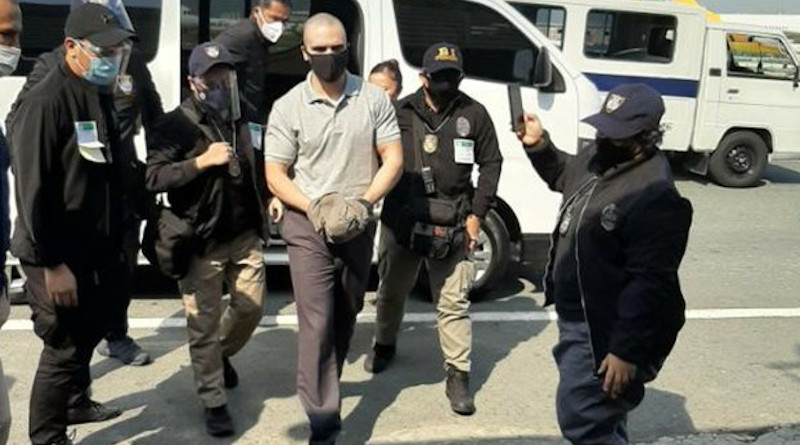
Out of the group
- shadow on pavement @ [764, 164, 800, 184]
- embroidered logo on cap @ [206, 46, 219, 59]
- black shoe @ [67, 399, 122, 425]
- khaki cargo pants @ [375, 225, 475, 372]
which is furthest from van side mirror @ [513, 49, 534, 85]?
shadow on pavement @ [764, 164, 800, 184]

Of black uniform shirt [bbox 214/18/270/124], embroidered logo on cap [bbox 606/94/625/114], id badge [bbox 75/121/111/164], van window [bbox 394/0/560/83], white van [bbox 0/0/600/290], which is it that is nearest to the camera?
embroidered logo on cap [bbox 606/94/625/114]

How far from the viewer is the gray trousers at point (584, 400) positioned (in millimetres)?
2832

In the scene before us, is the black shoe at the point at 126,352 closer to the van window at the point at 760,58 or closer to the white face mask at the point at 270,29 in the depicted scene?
the white face mask at the point at 270,29

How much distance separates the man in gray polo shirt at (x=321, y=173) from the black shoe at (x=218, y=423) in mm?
484

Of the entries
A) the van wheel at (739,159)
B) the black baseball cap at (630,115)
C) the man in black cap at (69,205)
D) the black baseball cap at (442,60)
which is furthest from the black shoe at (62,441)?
the van wheel at (739,159)

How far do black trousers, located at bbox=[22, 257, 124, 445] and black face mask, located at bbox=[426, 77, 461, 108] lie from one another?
169cm

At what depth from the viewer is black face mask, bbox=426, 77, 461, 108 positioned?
402cm

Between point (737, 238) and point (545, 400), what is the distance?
4490mm

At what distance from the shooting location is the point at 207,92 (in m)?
3.53

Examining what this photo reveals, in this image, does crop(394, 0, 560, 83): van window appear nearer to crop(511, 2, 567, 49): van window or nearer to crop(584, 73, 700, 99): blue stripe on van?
crop(511, 2, 567, 49): van window

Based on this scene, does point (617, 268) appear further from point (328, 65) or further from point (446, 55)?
point (446, 55)

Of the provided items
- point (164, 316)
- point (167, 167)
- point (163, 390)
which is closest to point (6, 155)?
point (167, 167)

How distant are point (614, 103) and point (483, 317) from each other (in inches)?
118

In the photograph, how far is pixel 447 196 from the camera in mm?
4188
